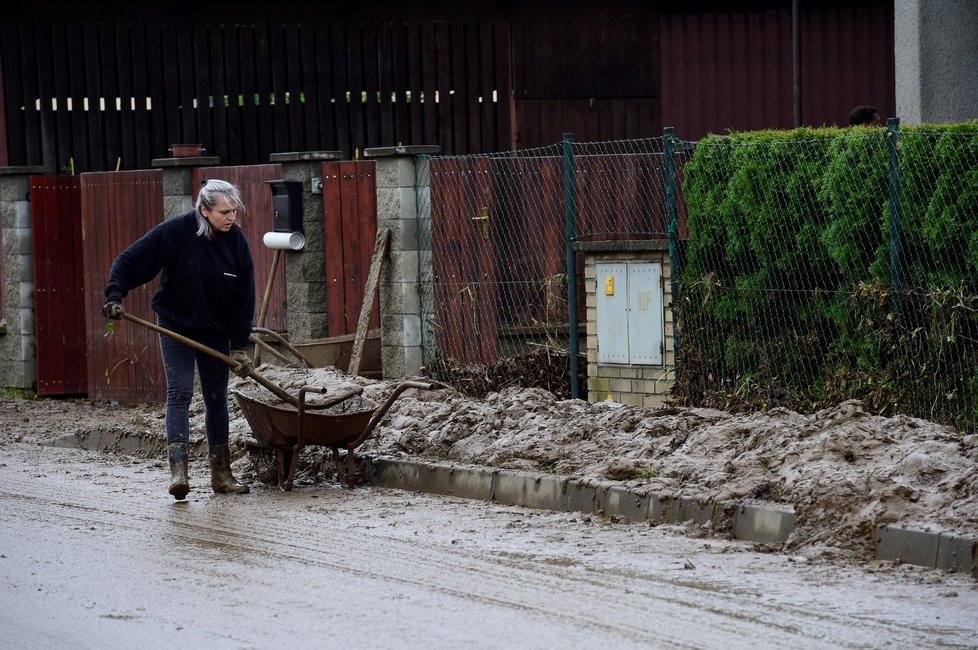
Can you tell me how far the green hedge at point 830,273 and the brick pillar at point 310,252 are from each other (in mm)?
3945

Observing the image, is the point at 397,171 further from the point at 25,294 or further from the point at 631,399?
the point at 25,294

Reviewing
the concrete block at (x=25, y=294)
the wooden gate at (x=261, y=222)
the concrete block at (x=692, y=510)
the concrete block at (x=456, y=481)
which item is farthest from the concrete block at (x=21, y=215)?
the concrete block at (x=692, y=510)

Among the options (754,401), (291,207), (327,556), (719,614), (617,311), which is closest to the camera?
(719,614)

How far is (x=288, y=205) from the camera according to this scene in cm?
1391

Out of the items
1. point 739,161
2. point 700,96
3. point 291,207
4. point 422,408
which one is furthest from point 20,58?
point 739,161

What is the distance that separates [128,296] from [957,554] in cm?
1060

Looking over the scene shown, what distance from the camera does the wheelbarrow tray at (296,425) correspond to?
31.4 feet

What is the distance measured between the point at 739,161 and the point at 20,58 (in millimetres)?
10486

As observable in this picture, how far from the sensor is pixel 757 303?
35.6 ft

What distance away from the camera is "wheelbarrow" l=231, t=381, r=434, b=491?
9578 mm

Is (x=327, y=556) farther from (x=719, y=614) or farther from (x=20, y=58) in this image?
(x=20, y=58)

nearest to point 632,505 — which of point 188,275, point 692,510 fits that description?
point 692,510

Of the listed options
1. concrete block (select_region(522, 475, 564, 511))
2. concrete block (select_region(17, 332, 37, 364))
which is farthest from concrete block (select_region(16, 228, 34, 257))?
concrete block (select_region(522, 475, 564, 511))

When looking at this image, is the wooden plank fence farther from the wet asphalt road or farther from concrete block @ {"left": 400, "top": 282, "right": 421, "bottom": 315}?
the wet asphalt road
